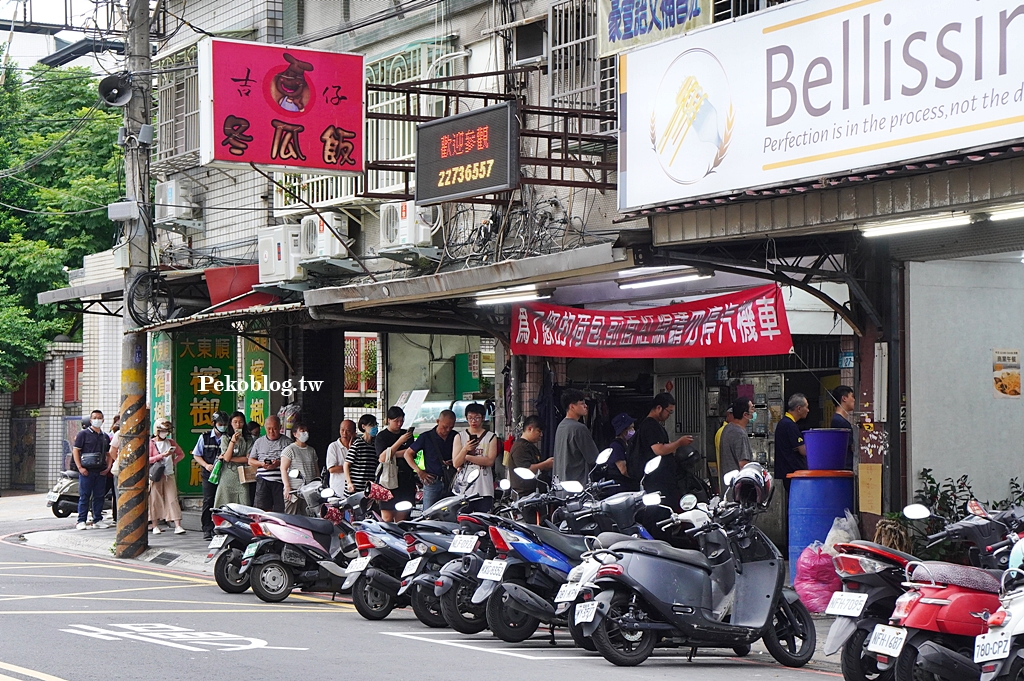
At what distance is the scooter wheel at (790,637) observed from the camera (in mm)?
10266

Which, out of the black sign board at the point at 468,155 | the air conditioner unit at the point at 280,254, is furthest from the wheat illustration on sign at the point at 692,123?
the air conditioner unit at the point at 280,254

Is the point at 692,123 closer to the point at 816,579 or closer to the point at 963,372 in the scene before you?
the point at 963,372

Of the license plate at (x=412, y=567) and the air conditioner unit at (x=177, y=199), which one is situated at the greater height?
the air conditioner unit at (x=177, y=199)

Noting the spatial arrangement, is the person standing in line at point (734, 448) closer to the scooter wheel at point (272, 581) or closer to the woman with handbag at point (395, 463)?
the woman with handbag at point (395, 463)

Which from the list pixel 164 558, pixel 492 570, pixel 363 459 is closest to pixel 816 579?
pixel 492 570

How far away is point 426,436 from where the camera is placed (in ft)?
50.4

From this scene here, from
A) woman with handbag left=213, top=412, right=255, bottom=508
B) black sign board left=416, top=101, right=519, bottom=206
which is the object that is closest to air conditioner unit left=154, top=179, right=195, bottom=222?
woman with handbag left=213, top=412, right=255, bottom=508

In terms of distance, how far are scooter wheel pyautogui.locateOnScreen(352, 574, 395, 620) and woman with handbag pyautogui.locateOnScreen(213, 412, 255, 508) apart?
6.82 metres

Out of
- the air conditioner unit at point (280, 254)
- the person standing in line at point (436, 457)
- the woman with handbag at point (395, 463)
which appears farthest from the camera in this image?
the air conditioner unit at point (280, 254)

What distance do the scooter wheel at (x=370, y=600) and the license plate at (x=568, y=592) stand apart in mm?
2522

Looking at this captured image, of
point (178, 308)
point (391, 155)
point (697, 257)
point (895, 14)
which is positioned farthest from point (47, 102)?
point (895, 14)

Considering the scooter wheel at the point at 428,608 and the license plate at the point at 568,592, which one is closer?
the license plate at the point at 568,592

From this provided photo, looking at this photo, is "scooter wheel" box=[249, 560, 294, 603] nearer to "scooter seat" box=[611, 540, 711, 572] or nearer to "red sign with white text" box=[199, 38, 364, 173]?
"red sign with white text" box=[199, 38, 364, 173]

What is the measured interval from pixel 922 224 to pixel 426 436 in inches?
258
